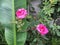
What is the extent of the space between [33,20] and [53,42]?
320 millimetres

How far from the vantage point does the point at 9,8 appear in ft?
6.25

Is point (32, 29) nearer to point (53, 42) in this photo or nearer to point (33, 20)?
point (33, 20)

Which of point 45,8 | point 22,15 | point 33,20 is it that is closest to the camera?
point 22,15

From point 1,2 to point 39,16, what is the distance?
1.59 feet

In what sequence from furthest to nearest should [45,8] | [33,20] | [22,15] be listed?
[33,20], [45,8], [22,15]

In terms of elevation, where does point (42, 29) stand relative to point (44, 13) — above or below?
below

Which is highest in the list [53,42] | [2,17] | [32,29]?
[2,17]

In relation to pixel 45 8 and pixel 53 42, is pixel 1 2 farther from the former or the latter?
pixel 53 42

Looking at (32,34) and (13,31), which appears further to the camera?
(32,34)

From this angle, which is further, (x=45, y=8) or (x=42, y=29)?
(x=45, y=8)

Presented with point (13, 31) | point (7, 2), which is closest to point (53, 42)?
point (13, 31)

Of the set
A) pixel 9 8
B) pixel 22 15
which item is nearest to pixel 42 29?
pixel 22 15

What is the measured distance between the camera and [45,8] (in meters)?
2.11

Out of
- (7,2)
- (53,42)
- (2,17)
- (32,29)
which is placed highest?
(7,2)
